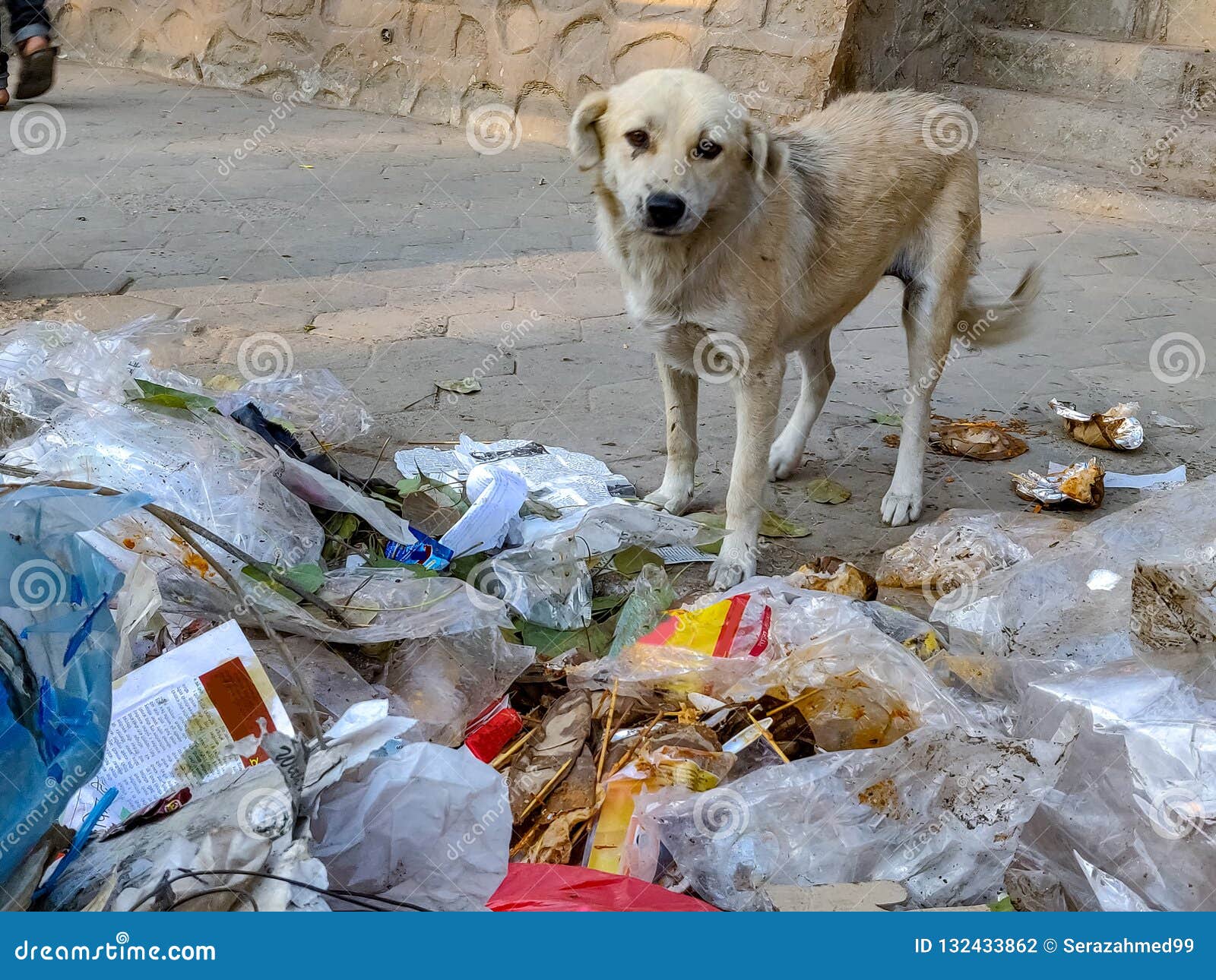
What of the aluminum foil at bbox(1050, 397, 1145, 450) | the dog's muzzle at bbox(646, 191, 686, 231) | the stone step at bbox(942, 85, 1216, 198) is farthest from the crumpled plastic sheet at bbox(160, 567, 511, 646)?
the stone step at bbox(942, 85, 1216, 198)

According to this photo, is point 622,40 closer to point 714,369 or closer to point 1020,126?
point 1020,126

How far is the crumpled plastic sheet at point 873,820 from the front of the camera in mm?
1916

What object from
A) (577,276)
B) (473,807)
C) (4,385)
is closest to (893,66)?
(577,276)

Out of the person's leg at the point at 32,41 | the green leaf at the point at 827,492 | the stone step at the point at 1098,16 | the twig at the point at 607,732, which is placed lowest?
the green leaf at the point at 827,492

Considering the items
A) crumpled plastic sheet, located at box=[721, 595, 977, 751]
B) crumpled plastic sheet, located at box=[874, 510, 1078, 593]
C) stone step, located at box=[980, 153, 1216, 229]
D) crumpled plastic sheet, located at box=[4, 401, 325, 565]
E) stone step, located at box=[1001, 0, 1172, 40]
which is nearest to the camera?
crumpled plastic sheet, located at box=[721, 595, 977, 751]

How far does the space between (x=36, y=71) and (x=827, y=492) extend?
4.35 meters

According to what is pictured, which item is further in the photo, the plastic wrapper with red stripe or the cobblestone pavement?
the cobblestone pavement

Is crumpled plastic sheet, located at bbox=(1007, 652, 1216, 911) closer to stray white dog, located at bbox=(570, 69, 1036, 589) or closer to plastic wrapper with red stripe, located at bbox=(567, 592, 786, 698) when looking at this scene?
plastic wrapper with red stripe, located at bbox=(567, 592, 786, 698)

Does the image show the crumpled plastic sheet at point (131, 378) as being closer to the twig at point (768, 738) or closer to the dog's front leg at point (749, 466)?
the dog's front leg at point (749, 466)

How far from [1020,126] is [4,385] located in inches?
245

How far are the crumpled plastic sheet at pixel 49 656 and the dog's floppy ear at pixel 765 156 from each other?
6.39ft

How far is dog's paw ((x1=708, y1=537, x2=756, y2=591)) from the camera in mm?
3205

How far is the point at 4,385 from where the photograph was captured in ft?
9.81

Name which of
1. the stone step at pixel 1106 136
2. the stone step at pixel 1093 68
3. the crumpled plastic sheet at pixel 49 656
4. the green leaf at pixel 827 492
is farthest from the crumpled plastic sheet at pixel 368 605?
the stone step at pixel 1093 68
